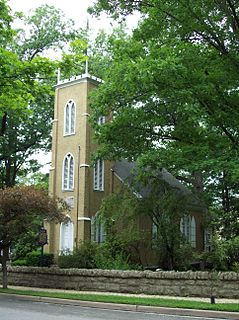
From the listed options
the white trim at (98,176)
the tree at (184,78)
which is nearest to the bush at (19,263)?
the white trim at (98,176)

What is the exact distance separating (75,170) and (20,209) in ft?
44.1

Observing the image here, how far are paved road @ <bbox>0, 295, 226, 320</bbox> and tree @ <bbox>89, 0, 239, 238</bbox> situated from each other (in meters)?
5.24

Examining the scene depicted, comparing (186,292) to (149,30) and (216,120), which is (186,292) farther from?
(149,30)

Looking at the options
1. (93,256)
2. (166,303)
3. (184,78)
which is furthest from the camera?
(93,256)

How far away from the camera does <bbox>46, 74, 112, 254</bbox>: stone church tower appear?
3084cm

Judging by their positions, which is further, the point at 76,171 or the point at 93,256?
the point at 76,171

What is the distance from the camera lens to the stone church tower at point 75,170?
30844mm

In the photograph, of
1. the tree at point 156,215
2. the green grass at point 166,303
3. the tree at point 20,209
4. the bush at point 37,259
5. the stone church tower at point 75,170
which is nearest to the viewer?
the green grass at point 166,303

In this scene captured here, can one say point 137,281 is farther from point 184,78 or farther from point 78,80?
point 78,80

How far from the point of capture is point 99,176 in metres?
32.5

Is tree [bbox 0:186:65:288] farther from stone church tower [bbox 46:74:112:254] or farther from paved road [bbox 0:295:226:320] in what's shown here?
Answer: stone church tower [bbox 46:74:112:254]

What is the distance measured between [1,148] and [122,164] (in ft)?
36.7

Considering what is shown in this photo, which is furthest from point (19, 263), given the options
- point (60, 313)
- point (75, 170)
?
point (60, 313)

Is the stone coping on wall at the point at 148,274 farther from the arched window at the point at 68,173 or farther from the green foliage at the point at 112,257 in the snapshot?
the arched window at the point at 68,173
